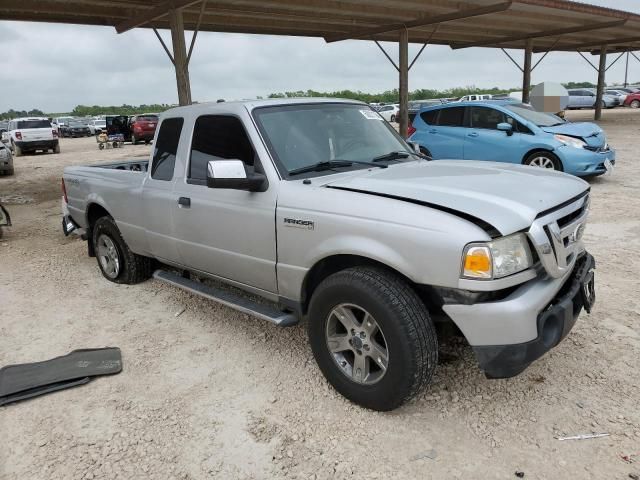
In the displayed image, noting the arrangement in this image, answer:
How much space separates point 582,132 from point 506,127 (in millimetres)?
1594

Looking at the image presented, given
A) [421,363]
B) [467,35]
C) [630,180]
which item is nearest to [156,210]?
[421,363]

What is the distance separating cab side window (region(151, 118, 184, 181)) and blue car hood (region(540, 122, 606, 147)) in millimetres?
7496

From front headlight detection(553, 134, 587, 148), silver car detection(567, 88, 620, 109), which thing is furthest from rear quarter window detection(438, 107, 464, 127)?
silver car detection(567, 88, 620, 109)

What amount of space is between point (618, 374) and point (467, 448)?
1315 millimetres

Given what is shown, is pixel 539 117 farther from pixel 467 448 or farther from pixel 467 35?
pixel 467 35

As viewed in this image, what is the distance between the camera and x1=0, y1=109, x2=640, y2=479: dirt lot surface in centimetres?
264

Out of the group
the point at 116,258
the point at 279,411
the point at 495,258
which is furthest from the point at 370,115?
the point at 116,258

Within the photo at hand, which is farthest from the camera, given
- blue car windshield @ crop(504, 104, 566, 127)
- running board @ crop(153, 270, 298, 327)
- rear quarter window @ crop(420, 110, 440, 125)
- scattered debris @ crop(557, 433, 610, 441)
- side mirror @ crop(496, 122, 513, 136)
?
rear quarter window @ crop(420, 110, 440, 125)

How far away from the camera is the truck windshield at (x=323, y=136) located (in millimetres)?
3475

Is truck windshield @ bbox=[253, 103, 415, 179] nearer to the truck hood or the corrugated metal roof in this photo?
the truck hood

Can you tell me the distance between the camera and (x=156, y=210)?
14.4 ft

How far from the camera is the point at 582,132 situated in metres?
9.45

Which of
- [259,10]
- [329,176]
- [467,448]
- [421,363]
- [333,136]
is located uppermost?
[259,10]

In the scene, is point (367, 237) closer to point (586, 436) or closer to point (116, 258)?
point (586, 436)
